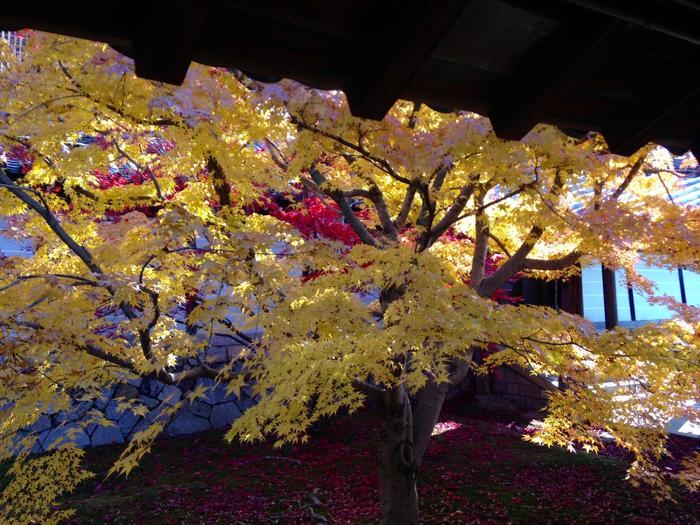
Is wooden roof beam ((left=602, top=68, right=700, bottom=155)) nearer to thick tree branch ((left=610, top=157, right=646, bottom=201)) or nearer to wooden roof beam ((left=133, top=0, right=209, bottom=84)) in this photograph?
wooden roof beam ((left=133, top=0, right=209, bottom=84))

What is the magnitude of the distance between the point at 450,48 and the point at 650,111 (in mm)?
892

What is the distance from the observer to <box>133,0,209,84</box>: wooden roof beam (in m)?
1.39

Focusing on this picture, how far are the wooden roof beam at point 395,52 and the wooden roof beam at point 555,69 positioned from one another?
1.46ft

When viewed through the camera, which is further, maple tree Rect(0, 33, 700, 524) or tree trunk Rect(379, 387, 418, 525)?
tree trunk Rect(379, 387, 418, 525)

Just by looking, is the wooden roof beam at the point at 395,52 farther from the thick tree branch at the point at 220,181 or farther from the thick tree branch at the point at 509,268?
the thick tree branch at the point at 509,268

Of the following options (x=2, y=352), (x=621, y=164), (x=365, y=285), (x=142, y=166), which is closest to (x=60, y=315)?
(x=2, y=352)

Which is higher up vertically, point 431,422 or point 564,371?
point 564,371

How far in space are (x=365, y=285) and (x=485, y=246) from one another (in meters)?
3.11

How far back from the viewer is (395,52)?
1598 millimetres

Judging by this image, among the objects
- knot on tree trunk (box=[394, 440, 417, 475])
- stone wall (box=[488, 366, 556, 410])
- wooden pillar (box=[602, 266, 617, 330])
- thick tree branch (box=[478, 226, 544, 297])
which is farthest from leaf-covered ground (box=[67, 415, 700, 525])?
thick tree branch (box=[478, 226, 544, 297])

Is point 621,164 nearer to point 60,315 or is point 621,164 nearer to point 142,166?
point 142,166

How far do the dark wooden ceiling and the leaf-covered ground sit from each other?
5831 millimetres

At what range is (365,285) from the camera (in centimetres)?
469

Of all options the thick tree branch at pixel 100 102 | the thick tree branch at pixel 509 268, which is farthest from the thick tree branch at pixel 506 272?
the thick tree branch at pixel 100 102
